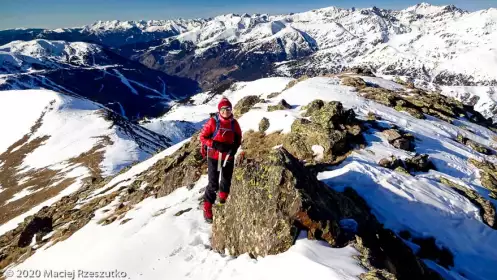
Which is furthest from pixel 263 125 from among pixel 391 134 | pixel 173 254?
pixel 173 254

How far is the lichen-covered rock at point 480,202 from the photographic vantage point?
19.2 metres

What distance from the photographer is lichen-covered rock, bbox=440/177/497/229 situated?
19208 mm

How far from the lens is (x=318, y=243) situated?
12.6 metres

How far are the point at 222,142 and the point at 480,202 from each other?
1418cm

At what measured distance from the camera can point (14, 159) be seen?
370ft

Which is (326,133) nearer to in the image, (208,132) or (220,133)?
(220,133)

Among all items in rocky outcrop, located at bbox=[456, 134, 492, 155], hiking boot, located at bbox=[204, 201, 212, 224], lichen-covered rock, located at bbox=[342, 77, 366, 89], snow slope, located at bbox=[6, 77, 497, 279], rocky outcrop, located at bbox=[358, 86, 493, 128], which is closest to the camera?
snow slope, located at bbox=[6, 77, 497, 279]

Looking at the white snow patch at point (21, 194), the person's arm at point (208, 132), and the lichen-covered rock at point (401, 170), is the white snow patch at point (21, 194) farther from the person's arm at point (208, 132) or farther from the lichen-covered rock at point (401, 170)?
the lichen-covered rock at point (401, 170)

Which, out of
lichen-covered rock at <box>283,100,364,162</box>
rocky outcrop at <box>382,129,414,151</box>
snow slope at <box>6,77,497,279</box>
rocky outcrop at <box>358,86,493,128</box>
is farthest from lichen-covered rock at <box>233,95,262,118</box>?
rocky outcrop at <box>382,129,414,151</box>

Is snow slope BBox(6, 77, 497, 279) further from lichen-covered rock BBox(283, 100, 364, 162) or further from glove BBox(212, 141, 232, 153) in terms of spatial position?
glove BBox(212, 141, 232, 153)

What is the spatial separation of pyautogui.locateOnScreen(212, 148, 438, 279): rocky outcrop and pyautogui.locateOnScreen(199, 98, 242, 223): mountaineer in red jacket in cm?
112

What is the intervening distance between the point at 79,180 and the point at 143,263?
57.9 meters

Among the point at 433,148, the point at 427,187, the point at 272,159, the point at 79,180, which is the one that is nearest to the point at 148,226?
the point at 272,159

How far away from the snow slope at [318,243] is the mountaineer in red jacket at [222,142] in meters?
2.49
